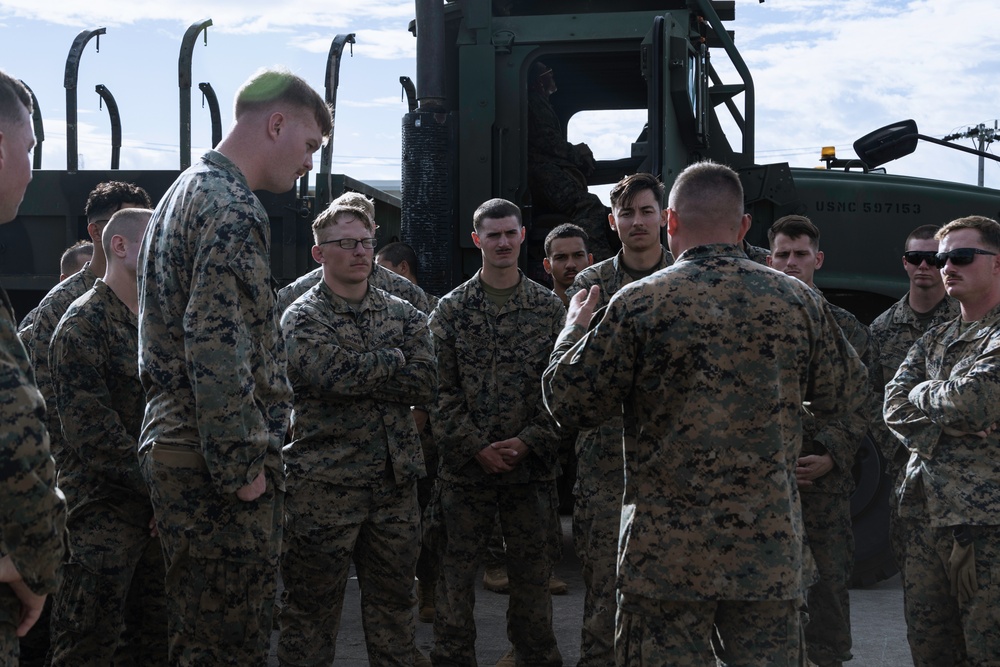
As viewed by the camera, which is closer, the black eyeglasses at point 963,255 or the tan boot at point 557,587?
the black eyeglasses at point 963,255

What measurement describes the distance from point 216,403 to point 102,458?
40.0 inches

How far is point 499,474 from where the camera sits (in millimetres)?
3824

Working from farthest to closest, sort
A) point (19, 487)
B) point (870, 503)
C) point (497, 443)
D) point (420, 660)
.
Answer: point (870, 503) < point (420, 660) < point (497, 443) < point (19, 487)

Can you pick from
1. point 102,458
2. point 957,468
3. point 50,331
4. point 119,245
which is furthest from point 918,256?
point 50,331

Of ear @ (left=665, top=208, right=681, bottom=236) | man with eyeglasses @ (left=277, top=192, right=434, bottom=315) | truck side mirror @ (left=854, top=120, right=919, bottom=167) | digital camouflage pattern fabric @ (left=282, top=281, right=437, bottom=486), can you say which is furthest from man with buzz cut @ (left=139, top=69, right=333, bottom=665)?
truck side mirror @ (left=854, top=120, right=919, bottom=167)

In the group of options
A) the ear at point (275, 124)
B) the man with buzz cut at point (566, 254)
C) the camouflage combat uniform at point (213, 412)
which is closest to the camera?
the camouflage combat uniform at point (213, 412)

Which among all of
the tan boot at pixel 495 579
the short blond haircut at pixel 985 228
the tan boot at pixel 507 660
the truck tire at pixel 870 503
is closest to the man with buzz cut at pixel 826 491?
the short blond haircut at pixel 985 228

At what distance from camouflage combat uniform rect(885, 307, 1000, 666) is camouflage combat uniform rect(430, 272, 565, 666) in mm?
1220

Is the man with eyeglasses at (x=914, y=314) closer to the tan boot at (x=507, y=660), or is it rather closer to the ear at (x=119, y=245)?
the tan boot at (x=507, y=660)

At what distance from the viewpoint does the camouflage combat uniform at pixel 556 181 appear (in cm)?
509

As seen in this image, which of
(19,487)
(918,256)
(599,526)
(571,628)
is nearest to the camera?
(19,487)

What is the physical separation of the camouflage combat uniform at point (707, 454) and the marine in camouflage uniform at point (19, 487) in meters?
1.19

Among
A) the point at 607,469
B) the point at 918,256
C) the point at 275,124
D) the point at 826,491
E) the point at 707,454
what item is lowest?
the point at 826,491

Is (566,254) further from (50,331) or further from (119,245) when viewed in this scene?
(50,331)
